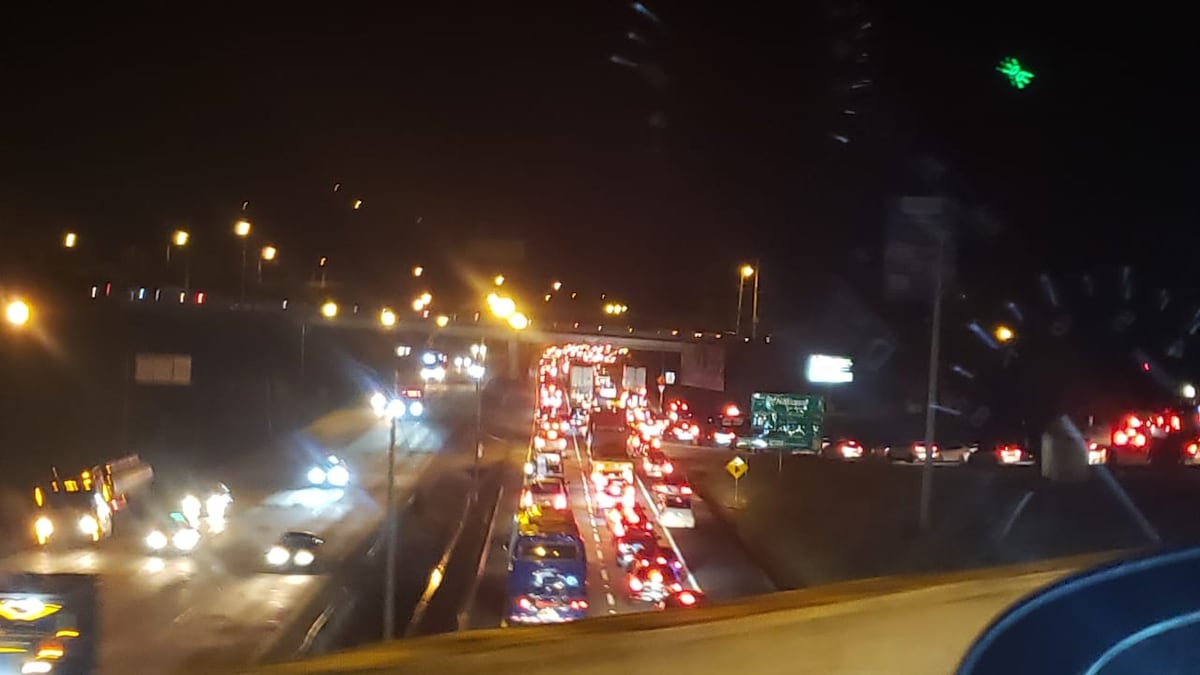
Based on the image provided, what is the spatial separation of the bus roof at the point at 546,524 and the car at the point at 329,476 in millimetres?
14818

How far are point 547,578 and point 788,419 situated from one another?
9.93 m

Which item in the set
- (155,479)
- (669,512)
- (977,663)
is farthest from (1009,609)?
(155,479)

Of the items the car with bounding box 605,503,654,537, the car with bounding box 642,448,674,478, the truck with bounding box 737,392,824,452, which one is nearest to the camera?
the truck with bounding box 737,392,824,452

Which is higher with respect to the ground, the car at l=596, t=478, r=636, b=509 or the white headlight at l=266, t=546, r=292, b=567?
the car at l=596, t=478, r=636, b=509

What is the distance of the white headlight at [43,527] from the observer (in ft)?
110

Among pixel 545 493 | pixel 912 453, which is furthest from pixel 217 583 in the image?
pixel 912 453

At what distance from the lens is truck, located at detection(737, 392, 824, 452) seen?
3309 centimetres

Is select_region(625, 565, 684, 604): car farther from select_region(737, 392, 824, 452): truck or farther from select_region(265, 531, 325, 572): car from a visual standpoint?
select_region(265, 531, 325, 572): car

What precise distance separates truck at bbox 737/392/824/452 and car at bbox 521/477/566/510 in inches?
316

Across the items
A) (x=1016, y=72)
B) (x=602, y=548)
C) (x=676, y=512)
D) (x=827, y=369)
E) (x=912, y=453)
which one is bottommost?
(x=602, y=548)

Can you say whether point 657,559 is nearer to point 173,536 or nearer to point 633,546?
point 633,546

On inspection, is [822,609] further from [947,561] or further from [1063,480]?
[1063,480]

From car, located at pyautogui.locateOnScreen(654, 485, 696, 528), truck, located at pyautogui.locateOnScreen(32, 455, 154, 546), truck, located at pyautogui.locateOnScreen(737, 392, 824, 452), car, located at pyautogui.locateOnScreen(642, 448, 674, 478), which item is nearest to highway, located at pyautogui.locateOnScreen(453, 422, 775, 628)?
car, located at pyautogui.locateOnScreen(654, 485, 696, 528)

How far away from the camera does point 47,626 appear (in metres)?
16.6
